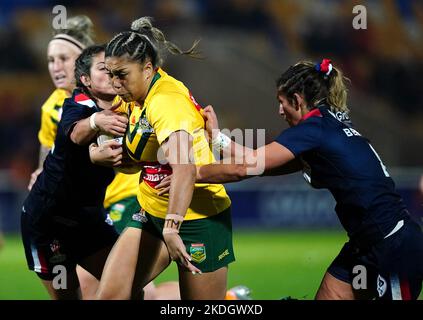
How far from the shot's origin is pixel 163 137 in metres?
4.41

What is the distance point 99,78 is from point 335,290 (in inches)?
82.2

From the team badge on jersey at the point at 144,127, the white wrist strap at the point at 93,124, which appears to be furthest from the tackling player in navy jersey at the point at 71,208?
the team badge on jersey at the point at 144,127

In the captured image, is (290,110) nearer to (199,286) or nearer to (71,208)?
(199,286)

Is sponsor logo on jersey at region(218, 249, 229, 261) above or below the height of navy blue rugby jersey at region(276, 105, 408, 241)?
below

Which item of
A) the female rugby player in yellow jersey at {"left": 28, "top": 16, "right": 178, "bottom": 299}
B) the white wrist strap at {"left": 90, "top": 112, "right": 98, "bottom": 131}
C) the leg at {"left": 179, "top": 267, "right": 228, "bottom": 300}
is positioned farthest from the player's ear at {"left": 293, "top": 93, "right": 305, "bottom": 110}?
the female rugby player in yellow jersey at {"left": 28, "top": 16, "right": 178, "bottom": 299}

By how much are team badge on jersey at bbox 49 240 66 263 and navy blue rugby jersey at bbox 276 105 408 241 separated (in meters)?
1.96

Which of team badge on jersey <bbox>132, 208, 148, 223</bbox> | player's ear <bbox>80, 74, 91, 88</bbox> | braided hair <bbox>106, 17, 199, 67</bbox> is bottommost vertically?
team badge on jersey <bbox>132, 208, 148, 223</bbox>

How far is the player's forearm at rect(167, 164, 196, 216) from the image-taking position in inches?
172

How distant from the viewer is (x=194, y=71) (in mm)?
17969

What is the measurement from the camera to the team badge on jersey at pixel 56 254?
5.64 meters

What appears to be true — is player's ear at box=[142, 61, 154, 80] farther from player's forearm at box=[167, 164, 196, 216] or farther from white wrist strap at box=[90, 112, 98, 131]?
player's forearm at box=[167, 164, 196, 216]

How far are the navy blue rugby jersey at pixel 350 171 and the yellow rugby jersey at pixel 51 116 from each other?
111 inches

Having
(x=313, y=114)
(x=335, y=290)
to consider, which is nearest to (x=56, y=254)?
(x=335, y=290)

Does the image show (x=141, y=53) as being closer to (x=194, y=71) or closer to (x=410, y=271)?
(x=410, y=271)
